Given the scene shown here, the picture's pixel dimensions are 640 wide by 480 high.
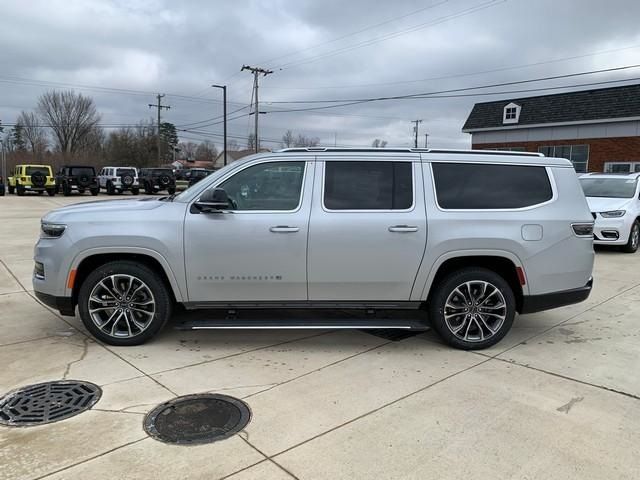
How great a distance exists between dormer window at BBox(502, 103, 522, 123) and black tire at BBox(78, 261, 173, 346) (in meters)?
33.3

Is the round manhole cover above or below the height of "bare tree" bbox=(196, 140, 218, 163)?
below

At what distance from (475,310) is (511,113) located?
32.6m

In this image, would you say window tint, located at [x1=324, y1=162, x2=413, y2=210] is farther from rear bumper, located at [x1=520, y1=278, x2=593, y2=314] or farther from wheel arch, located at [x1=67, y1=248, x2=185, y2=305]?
wheel arch, located at [x1=67, y1=248, x2=185, y2=305]

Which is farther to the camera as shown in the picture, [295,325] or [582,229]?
[582,229]

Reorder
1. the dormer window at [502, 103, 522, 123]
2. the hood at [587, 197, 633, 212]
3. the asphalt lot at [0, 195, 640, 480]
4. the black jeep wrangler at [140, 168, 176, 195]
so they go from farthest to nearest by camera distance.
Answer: the dormer window at [502, 103, 522, 123]
the black jeep wrangler at [140, 168, 176, 195]
the hood at [587, 197, 633, 212]
the asphalt lot at [0, 195, 640, 480]

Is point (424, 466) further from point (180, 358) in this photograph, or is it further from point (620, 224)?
point (620, 224)

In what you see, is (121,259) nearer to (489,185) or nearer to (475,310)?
(475,310)

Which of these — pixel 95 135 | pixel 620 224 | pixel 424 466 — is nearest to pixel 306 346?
pixel 424 466

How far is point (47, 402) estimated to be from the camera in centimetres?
356

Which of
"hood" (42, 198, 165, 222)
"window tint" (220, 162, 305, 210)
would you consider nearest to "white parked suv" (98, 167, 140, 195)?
"hood" (42, 198, 165, 222)

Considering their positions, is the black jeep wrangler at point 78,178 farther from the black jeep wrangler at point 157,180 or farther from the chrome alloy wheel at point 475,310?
the chrome alloy wheel at point 475,310

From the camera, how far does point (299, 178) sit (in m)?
4.57

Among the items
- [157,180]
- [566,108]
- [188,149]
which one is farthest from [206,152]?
[566,108]

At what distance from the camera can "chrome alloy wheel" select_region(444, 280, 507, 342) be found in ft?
15.0
